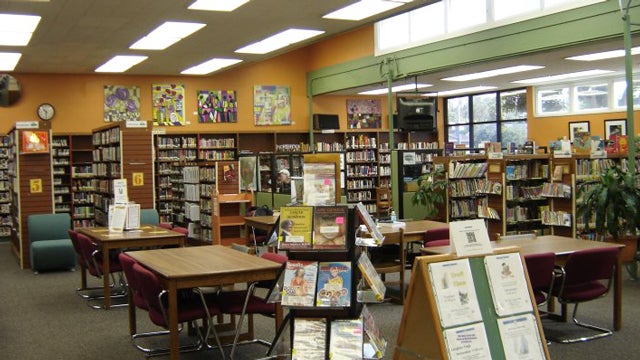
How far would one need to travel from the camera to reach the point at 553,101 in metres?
17.1

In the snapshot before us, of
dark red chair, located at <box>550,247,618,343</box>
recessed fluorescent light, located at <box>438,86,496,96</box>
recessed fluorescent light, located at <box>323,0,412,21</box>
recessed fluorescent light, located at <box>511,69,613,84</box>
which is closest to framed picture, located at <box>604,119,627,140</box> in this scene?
recessed fluorescent light, located at <box>511,69,613,84</box>

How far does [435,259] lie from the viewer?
330 centimetres

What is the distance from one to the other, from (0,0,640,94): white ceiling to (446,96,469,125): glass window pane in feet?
16.1

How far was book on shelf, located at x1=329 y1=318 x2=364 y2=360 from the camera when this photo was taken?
3.78 m

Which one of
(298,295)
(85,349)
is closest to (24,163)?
(85,349)

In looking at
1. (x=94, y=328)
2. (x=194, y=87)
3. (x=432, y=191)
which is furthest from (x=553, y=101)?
(x=94, y=328)

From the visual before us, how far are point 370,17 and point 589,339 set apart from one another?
5718 millimetres

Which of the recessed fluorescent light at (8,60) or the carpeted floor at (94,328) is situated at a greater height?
the recessed fluorescent light at (8,60)

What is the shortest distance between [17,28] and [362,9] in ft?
16.8

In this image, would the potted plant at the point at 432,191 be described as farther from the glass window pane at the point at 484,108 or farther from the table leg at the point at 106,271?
the glass window pane at the point at 484,108

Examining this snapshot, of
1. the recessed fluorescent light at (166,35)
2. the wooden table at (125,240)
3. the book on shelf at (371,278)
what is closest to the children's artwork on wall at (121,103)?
the recessed fluorescent light at (166,35)

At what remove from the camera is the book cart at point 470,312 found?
126 inches

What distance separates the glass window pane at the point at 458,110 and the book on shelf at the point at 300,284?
54.2ft

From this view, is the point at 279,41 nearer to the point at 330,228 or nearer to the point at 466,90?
the point at 466,90
